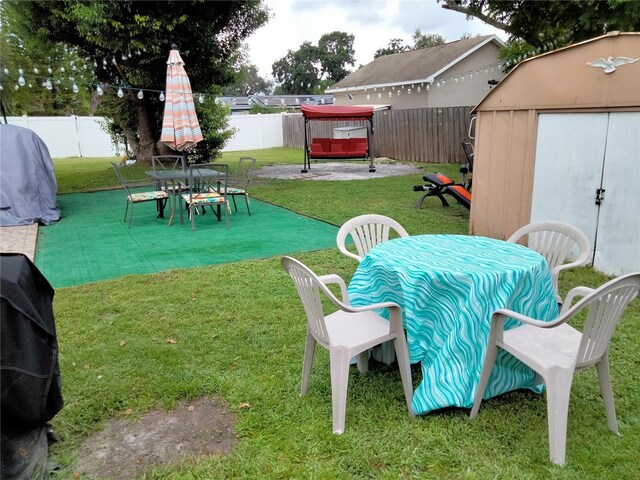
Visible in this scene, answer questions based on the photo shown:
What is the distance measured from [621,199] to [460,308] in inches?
111

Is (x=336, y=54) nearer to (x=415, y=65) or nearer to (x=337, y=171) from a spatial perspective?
(x=415, y=65)

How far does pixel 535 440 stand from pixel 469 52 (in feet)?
60.0

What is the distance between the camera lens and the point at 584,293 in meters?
2.54

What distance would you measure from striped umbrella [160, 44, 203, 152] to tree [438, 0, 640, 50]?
5784 mm

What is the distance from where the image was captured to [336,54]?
46.9 m

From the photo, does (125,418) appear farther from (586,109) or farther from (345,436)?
(586,109)

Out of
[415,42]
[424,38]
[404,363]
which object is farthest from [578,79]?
[424,38]

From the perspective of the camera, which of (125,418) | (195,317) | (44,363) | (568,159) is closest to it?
(44,363)

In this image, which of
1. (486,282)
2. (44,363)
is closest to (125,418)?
(44,363)

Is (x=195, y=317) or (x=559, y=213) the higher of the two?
(x=559, y=213)

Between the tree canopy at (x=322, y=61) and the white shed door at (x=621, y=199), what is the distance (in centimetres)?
4430

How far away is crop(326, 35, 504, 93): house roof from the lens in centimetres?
1791

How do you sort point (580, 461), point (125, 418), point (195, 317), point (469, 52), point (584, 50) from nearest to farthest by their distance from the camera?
point (580, 461)
point (125, 418)
point (195, 317)
point (584, 50)
point (469, 52)

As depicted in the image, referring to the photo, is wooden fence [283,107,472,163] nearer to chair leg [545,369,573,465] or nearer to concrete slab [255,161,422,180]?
concrete slab [255,161,422,180]
